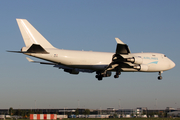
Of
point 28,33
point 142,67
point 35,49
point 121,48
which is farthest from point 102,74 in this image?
point 28,33

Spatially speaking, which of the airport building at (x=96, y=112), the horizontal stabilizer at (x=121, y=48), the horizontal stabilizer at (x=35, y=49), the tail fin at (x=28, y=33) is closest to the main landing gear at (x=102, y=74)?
the horizontal stabilizer at (x=121, y=48)

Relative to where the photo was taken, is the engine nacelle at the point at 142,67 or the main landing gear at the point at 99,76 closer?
the engine nacelle at the point at 142,67

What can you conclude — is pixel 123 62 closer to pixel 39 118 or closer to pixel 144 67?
pixel 144 67

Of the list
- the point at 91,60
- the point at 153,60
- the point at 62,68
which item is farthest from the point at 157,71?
the point at 62,68

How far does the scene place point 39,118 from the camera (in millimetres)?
39875

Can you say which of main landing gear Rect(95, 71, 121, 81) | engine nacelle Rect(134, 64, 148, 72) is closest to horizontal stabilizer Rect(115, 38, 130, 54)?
engine nacelle Rect(134, 64, 148, 72)

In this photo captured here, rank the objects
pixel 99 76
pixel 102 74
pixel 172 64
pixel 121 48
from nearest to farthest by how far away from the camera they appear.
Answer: pixel 121 48 → pixel 102 74 → pixel 99 76 → pixel 172 64

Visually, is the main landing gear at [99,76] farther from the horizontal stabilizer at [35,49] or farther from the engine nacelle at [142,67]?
the horizontal stabilizer at [35,49]

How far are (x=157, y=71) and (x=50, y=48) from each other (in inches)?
660

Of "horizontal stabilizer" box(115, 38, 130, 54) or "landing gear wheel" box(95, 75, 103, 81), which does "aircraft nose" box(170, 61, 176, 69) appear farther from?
"horizontal stabilizer" box(115, 38, 130, 54)

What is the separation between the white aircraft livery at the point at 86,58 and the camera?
30.9 meters

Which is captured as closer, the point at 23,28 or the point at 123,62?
the point at 23,28

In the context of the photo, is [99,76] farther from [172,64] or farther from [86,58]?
[172,64]

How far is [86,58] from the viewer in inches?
1315
